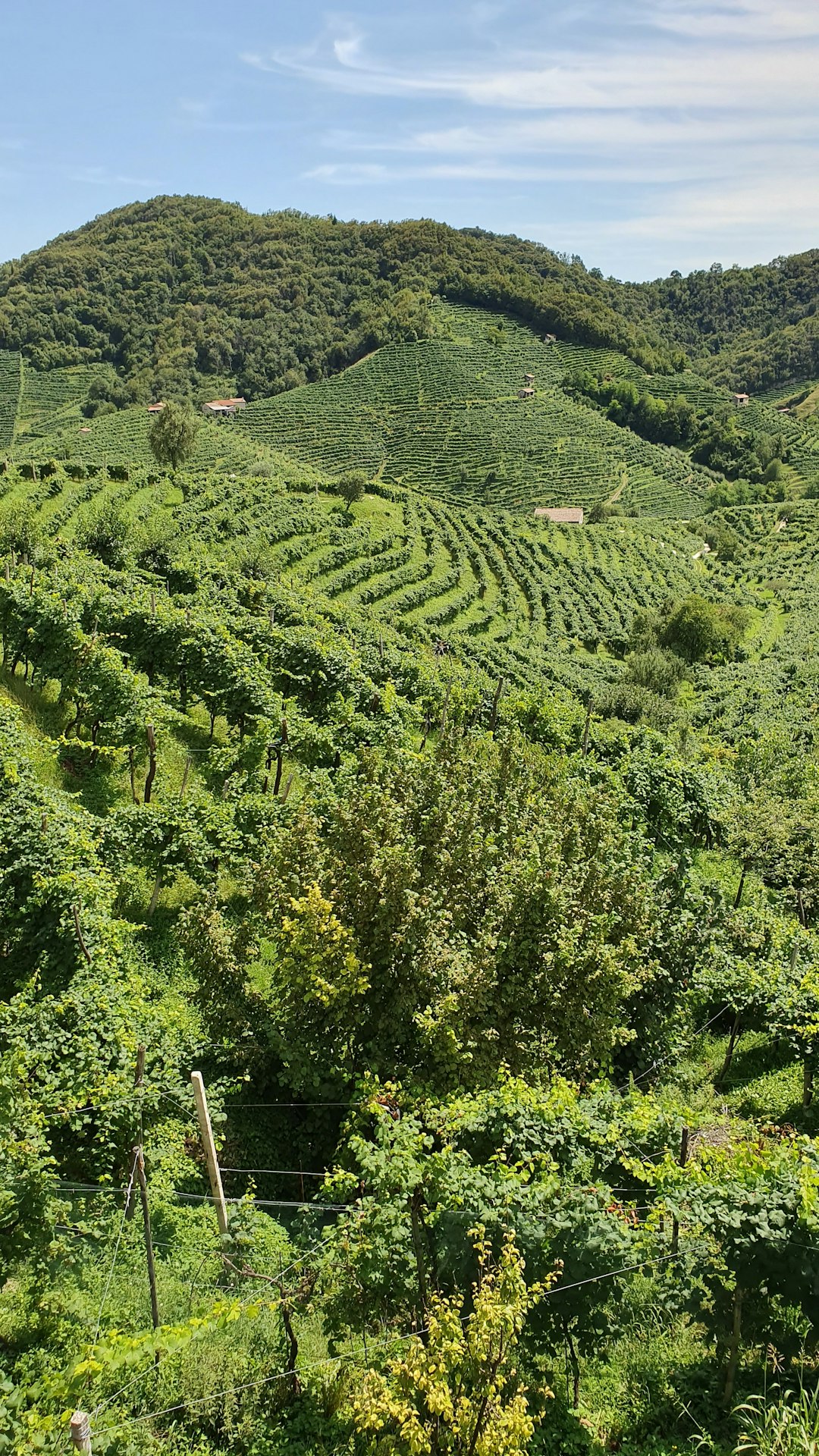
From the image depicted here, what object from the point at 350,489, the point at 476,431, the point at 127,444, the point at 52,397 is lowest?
the point at 350,489

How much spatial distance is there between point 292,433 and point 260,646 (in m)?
105

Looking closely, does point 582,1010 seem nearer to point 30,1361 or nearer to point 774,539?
point 30,1361

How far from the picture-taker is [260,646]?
79.4 ft

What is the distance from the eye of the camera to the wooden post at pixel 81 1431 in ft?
18.4

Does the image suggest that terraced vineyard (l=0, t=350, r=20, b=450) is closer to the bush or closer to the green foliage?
the bush

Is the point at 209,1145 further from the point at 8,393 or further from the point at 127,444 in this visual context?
the point at 8,393

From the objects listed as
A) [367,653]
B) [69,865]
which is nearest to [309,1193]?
[69,865]

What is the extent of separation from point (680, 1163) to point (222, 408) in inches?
5399

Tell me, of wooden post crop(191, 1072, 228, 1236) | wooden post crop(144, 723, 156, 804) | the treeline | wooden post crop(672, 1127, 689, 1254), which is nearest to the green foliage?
wooden post crop(672, 1127, 689, 1254)

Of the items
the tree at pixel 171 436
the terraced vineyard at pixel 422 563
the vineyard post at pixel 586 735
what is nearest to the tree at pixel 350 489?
the terraced vineyard at pixel 422 563

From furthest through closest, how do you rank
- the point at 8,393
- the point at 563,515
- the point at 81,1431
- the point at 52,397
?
the point at 52,397 < the point at 8,393 < the point at 563,515 < the point at 81,1431

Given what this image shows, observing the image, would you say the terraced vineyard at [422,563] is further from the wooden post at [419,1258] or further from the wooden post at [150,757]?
the wooden post at [419,1258]

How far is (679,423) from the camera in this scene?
135125 mm

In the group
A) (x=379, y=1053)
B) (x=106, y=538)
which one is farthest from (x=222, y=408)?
(x=379, y=1053)
